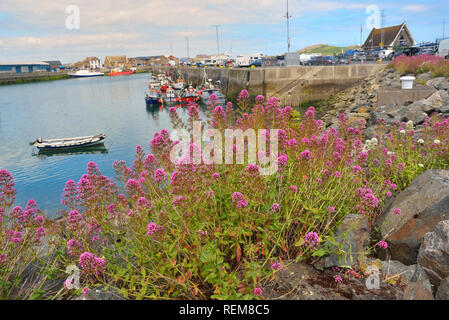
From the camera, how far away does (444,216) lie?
13.8ft

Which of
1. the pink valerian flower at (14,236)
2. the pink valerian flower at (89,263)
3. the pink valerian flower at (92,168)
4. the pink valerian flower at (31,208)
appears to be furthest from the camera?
the pink valerian flower at (31,208)

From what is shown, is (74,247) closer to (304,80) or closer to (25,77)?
(304,80)

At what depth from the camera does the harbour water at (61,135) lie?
19844 mm

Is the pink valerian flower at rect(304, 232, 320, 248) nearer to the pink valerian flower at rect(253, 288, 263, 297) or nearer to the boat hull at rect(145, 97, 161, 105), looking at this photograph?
the pink valerian flower at rect(253, 288, 263, 297)

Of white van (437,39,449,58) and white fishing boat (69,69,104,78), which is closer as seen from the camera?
white van (437,39,449,58)

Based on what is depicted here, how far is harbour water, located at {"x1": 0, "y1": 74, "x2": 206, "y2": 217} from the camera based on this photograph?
65.1 feet

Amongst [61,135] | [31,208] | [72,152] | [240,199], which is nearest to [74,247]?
[31,208]

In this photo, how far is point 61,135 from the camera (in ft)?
106

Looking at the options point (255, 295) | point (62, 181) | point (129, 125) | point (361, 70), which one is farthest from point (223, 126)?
point (361, 70)

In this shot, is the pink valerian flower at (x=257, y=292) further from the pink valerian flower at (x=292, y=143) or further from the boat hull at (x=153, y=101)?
the boat hull at (x=153, y=101)

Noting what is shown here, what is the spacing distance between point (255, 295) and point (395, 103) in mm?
14740

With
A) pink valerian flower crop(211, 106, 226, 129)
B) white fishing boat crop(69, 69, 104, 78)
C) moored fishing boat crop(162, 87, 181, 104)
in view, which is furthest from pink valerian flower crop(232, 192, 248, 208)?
white fishing boat crop(69, 69, 104, 78)

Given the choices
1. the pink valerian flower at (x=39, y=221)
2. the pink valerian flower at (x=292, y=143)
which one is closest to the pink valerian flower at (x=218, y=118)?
the pink valerian flower at (x=292, y=143)
